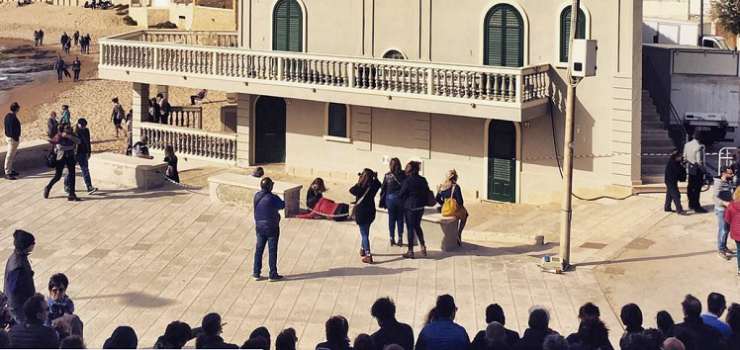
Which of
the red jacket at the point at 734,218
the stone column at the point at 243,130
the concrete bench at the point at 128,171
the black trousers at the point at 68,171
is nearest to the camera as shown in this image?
the red jacket at the point at 734,218

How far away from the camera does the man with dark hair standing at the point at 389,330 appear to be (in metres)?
11.5

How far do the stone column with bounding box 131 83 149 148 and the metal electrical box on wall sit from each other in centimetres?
1712

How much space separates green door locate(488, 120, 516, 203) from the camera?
26.6 meters

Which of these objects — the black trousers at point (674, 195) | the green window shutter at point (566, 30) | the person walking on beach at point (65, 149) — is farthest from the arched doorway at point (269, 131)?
the black trousers at point (674, 195)

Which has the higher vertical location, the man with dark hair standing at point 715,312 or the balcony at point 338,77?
the balcony at point 338,77

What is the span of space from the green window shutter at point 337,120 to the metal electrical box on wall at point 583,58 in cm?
1149

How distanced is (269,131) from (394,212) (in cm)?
1185

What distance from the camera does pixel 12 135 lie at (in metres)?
24.5

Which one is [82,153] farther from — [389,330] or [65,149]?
[389,330]

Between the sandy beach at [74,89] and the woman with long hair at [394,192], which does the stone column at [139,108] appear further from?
the woman with long hair at [394,192]

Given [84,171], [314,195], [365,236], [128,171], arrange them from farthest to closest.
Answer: [128,171] → [84,171] → [314,195] → [365,236]

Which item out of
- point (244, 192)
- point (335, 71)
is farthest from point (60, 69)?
point (244, 192)

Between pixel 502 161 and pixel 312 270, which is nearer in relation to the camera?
pixel 312 270

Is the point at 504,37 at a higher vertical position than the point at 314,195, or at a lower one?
higher
